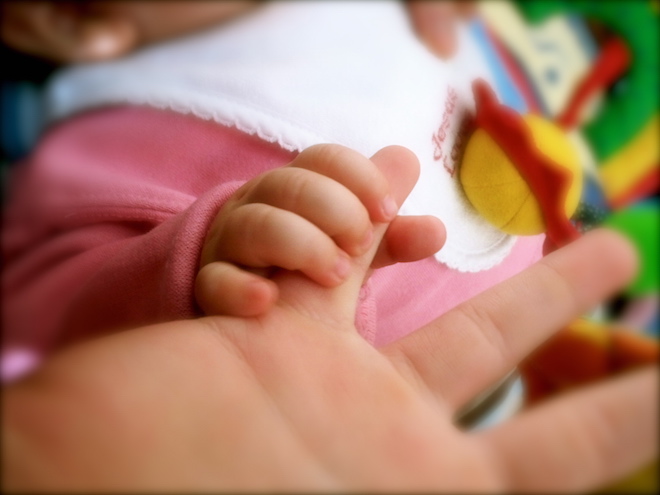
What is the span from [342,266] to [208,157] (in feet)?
0.42

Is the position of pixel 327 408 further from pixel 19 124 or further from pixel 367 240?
pixel 19 124

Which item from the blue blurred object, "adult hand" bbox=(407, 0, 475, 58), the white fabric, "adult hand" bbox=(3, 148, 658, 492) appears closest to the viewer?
"adult hand" bbox=(3, 148, 658, 492)

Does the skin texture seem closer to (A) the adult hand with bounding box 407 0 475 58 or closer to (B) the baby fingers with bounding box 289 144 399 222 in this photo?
(B) the baby fingers with bounding box 289 144 399 222

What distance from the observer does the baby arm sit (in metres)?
0.23

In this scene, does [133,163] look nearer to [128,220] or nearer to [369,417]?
[128,220]

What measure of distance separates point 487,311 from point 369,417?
68mm

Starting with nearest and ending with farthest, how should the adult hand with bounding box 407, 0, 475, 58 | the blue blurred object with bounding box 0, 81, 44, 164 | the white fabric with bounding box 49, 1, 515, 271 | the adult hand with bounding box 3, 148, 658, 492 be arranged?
the adult hand with bounding box 3, 148, 658, 492
the white fabric with bounding box 49, 1, 515, 271
the adult hand with bounding box 407, 0, 475, 58
the blue blurred object with bounding box 0, 81, 44, 164

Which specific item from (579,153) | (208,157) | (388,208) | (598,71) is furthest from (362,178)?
(598,71)

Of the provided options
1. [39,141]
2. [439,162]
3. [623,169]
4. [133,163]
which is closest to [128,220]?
[133,163]

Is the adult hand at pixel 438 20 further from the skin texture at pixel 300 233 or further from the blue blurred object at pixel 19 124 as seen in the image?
the blue blurred object at pixel 19 124

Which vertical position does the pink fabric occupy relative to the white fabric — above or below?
below

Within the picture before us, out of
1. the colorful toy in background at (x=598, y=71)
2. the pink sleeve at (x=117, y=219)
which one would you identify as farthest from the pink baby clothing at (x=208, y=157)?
the colorful toy in background at (x=598, y=71)

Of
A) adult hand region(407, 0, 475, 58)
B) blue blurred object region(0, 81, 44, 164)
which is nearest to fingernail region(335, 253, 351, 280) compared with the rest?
adult hand region(407, 0, 475, 58)

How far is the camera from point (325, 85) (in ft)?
1.13
